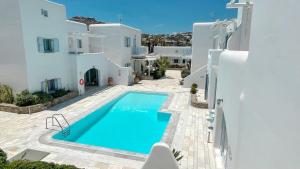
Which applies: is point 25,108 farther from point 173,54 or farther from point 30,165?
point 173,54

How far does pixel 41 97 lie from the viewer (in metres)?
16.6

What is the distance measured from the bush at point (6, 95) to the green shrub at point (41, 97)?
6.75 ft

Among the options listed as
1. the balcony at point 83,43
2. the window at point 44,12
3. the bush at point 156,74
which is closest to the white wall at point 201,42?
the bush at point 156,74

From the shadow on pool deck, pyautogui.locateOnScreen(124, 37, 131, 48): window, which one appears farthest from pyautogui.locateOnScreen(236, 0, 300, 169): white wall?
pyautogui.locateOnScreen(124, 37, 131, 48): window

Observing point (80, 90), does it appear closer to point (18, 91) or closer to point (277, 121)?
point (18, 91)

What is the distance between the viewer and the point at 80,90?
70.9 feet

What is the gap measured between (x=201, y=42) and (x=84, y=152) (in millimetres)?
22078

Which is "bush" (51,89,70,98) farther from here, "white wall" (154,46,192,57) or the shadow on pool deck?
"white wall" (154,46,192,57)

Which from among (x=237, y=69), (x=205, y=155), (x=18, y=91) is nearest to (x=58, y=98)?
(x=18, y=91)

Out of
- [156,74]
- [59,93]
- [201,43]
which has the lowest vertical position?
[59,93]

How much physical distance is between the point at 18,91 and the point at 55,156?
10.7 metres

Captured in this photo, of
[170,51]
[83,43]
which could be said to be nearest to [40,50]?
[83,43]

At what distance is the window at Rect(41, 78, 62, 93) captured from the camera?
18203 millimetres

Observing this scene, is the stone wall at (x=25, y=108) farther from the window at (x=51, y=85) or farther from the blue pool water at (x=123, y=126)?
the blue pool water at (x=123, y=126)
